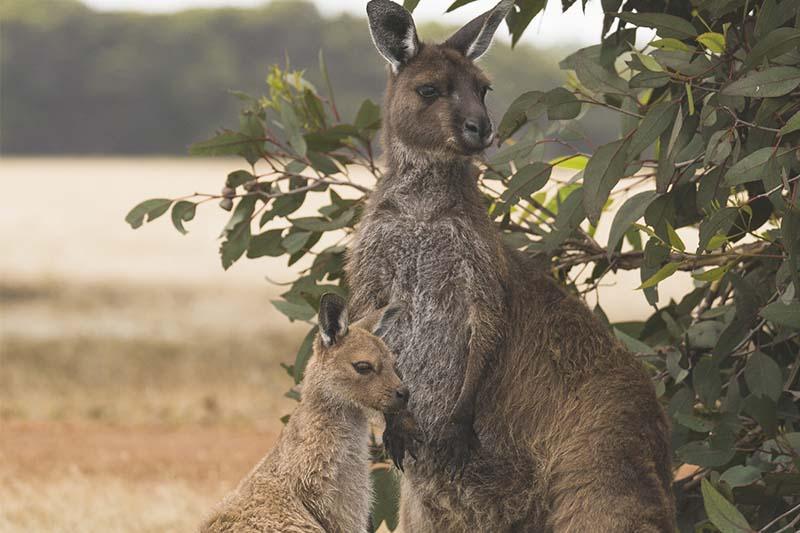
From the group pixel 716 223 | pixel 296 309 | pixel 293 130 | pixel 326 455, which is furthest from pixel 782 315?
pixel 293 130

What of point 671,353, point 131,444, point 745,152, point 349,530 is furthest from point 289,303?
point 131,444

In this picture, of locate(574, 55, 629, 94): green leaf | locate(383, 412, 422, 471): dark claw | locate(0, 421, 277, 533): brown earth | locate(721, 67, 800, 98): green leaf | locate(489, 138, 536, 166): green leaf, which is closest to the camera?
locate(721, 67, 800, 98): green leaf

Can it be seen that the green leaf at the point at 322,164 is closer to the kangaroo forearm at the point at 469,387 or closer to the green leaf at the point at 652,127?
the kangaroo forearm at the point at 469,387

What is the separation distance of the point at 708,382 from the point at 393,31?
1796 mm

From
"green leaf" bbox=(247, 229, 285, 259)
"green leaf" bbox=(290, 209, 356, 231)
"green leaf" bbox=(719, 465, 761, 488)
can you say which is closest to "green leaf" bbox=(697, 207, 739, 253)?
"green leaf" bbox=(719, 465, 761, 488)

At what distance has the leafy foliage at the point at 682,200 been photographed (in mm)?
4164

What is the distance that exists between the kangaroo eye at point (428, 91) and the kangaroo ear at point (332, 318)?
78cm

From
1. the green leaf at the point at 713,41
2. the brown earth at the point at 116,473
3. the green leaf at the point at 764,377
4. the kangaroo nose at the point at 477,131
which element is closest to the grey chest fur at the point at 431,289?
the kangaroo nose at the point at 477,131

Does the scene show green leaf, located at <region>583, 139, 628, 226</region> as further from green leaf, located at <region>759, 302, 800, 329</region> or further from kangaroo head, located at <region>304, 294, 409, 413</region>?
kangaroo head, located at <region>304, 294, 409, 413</region>

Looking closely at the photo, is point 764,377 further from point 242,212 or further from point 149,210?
point 149,210

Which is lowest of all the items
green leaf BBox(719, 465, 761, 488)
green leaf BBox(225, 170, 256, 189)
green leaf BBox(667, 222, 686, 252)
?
green leaf BBox(719, 465, 761, 488)

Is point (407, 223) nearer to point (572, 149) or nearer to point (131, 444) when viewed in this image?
point (572, 149)

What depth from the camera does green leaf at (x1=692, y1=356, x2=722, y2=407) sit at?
4.83 meters

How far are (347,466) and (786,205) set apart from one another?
5.63 ft
